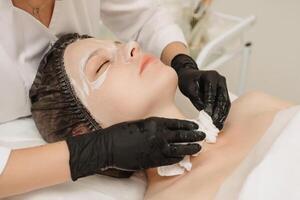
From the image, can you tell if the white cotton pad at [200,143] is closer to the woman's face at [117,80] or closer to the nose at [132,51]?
the woman's face at [117,80]

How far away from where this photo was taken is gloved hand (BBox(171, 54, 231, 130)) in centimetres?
129

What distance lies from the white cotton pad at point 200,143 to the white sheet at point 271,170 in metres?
0.12

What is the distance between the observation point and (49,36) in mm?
1352

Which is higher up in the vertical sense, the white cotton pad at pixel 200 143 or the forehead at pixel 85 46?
the forehead at pixel 85 46

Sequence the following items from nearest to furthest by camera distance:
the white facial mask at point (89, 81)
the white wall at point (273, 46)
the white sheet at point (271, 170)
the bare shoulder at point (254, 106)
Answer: the white sheet at point (271, 170)
the white facial mask at point (89, 81)
the bare shoulder at point (254, 106)
the white wall at point (273, 46)

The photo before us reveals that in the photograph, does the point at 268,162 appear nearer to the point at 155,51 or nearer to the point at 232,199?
the point at 232,199

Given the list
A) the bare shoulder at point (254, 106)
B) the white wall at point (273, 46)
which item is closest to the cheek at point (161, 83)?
the bare shoulder at point (254, 106)

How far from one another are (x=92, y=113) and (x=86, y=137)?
161mm

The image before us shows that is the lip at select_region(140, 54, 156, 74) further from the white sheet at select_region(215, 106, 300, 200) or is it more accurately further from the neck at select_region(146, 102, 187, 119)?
the white sheet at select_region(215, 106, 300, 200)

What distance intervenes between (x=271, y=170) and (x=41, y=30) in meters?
0.77

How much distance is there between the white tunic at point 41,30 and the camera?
123cm

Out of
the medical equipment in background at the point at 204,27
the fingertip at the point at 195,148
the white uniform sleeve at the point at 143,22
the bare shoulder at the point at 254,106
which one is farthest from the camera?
the medical equipment in background at the point at 204,27

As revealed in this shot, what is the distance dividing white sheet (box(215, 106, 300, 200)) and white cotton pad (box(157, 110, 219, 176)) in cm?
12

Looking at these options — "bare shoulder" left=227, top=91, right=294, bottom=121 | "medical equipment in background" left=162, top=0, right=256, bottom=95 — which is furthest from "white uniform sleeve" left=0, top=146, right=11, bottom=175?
"medical equipment in background" left=162, top=0, right=256, bottom=95
